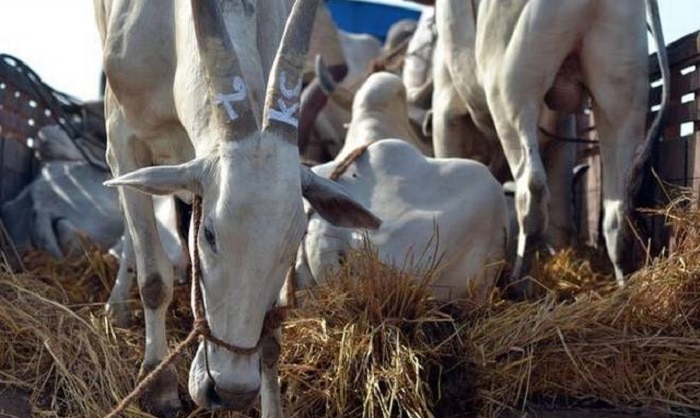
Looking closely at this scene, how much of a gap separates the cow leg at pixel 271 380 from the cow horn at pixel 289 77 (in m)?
0.85

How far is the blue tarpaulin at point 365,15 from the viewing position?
613 inches

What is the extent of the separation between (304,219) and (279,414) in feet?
2.96

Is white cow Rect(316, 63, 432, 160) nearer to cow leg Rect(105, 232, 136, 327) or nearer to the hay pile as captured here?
cow leg Rect(105, 232, 136, 327)

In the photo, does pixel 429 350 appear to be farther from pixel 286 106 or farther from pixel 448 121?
pixel 448 121

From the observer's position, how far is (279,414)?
11.7ft

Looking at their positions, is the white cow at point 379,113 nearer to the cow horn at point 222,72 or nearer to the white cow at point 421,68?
the white cow at point 421,68

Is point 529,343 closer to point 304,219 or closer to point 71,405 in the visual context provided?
point 304,219

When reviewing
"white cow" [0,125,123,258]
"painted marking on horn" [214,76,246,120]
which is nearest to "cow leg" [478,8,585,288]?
"painted marking on horn" [214,76,246,120]

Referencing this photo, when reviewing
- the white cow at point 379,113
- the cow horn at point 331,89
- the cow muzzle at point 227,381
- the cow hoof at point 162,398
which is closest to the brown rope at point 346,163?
the white cow at point 379,113

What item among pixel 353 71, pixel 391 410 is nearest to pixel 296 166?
pixel 391 410

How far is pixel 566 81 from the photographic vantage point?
5.08 meters

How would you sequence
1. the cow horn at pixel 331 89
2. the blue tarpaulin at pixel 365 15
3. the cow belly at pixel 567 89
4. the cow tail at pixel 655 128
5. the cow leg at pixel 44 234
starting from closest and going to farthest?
the cow tail at pixel 655 128
the cow belly at pixel 567 89
the cow leg at pixel 44 234
the cow horn at pixel 331 89
the blue tarpaulin at pixel 365 15

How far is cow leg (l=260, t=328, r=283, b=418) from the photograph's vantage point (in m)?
3.55

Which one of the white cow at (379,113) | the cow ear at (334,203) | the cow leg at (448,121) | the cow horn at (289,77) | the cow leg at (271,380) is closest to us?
the cow horn at (289,77)
